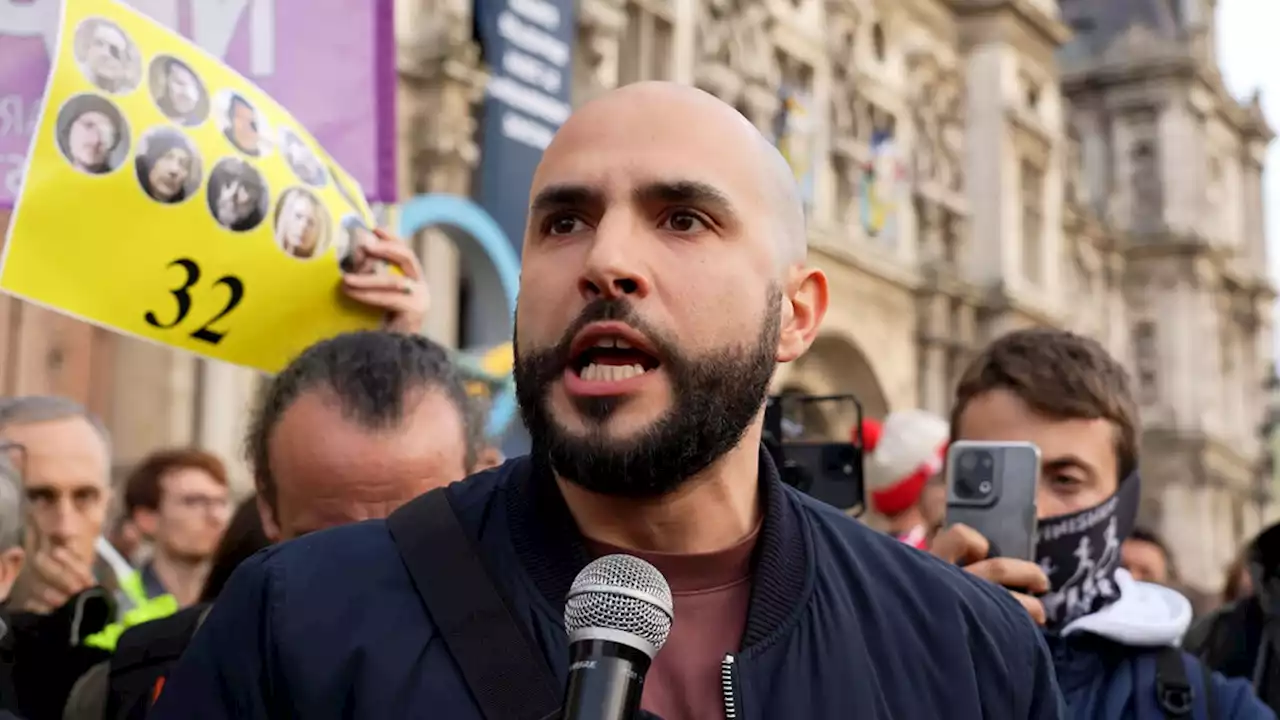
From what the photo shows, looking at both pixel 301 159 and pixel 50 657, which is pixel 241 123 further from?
pixel 50 657

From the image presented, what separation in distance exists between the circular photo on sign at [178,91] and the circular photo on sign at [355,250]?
1.19 ft

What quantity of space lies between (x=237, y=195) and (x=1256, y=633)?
2.51 metres

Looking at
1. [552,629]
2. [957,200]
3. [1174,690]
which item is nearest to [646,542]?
[552,629]

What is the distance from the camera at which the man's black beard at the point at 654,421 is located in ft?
5.64

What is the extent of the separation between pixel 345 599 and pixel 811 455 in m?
1.92

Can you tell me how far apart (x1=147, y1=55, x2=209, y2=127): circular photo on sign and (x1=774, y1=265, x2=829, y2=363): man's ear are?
163cm

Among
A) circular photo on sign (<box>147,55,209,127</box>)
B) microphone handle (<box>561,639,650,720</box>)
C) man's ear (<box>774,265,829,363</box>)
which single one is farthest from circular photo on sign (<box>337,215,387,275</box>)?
microphone handle (<box>561,639,650,720</box>)

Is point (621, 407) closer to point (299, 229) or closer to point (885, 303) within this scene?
point (299, 229)

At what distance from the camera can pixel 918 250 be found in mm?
22719

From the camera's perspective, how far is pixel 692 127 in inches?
73.1

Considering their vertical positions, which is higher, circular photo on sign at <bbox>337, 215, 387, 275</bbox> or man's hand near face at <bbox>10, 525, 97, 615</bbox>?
circular photo on sign at <bbox>337, 215, 387, 275</bbox>

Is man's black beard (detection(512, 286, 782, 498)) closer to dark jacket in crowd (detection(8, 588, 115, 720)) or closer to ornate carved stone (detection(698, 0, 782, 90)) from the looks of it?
dark jacket in crowd (detection(8, 588, 115, 720))

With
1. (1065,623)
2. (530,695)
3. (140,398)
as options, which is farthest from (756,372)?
(140,398)

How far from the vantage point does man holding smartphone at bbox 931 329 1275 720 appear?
280 cm
